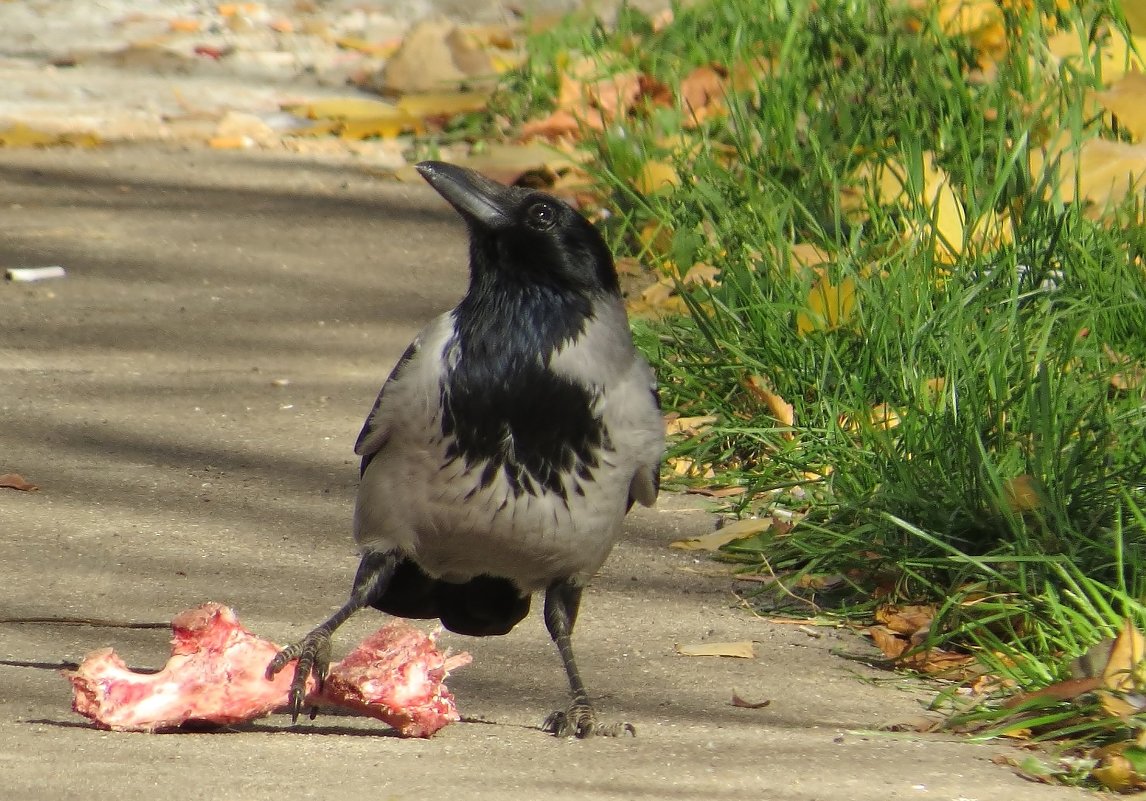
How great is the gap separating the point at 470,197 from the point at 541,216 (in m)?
0.17

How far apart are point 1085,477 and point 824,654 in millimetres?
755

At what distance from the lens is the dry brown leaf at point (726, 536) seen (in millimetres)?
5008

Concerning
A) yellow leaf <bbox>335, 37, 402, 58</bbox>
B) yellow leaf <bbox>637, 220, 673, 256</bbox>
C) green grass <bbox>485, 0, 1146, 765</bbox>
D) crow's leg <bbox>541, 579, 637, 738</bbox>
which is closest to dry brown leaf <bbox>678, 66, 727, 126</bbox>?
green grass <bbox>485, 0, 1146, 765</bbox>

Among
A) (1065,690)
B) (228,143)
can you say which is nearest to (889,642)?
(1065,690)

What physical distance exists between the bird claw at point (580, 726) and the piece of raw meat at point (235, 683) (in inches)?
8.0

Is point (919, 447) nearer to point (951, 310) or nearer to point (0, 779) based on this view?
point (951, 310)

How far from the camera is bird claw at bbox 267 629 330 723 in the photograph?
145 inches

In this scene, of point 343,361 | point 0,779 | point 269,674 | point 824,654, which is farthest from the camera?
point 343,361

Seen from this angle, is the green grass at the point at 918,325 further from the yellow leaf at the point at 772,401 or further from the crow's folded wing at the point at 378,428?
the crow's folded wing at the point at 378,428

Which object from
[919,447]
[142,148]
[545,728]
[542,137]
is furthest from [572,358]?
[142,148]

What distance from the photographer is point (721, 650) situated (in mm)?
4367

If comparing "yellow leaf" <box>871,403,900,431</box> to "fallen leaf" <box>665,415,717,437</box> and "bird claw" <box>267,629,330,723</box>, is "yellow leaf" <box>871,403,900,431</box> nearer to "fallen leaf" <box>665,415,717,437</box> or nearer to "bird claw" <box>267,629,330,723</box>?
"fallen leaf" <box>665,415,717,437</box>

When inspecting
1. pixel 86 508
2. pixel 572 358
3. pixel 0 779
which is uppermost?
pixel 572 358

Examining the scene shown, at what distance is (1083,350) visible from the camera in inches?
201
